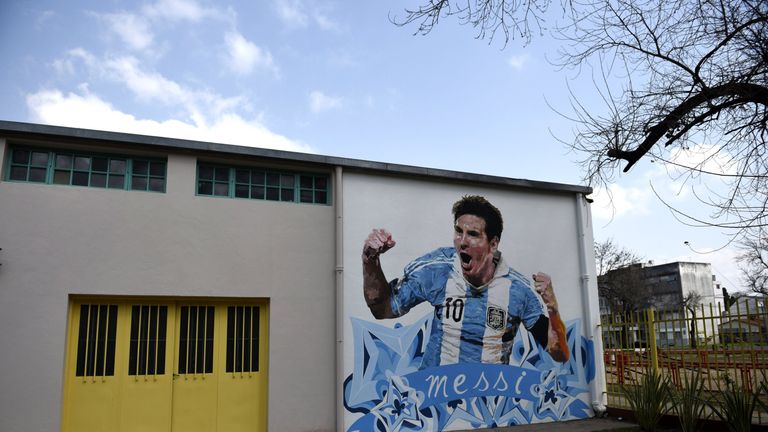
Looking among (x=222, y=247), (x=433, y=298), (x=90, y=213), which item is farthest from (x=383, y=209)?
(x=90, y=213)

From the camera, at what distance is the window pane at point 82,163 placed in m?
8.64

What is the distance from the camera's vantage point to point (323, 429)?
9.06 m

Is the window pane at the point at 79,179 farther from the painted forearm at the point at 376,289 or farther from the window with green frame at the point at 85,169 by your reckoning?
the painted forearm at the point at 376,289

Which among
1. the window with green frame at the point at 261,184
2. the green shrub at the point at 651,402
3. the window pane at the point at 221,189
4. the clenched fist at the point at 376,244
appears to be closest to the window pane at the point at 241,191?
the window with green frame at the point at 261,184

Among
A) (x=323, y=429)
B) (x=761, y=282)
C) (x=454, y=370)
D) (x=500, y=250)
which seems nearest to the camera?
(x=323, y=429)

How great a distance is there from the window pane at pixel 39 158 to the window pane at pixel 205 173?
2064 mm

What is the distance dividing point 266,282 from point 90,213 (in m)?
2.63

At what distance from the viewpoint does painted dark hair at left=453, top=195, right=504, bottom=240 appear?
10.7m

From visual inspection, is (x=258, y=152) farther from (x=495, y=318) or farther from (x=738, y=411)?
(x=738, y=411)

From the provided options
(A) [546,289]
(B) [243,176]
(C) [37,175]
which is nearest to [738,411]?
(A) [546,289]

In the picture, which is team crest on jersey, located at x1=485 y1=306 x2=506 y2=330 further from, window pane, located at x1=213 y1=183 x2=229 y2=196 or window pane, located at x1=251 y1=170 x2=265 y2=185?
window pane, located at x1=213 y1=183 x2=229 y2=196

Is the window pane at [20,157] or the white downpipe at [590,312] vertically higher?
the window pane at [20,157]

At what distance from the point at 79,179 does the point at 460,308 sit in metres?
6.16

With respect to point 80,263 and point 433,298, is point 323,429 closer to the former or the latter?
point 433,298
